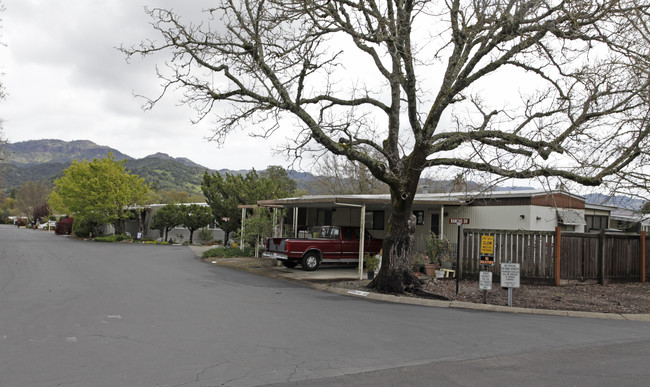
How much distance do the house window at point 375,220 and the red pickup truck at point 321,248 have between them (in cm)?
252

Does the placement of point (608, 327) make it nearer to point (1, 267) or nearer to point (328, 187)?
point (1, 267)

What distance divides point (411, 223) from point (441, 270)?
371cm

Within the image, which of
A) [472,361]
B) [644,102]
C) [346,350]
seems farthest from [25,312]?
[644,102]

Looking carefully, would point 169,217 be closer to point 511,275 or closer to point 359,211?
point 359,211

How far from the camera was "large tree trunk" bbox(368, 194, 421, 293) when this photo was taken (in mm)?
13305

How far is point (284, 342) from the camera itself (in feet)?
23.9

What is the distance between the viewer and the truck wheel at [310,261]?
62.3 feet

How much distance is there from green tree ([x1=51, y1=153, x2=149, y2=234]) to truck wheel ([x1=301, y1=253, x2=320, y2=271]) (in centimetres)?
2669

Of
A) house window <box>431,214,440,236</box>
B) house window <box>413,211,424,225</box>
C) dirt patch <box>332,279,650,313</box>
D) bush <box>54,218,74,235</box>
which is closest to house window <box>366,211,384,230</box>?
house window <box>413,211,424,225</box>

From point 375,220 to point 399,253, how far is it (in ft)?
32.9

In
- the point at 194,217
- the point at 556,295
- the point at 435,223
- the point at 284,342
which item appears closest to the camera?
the point at 284,342

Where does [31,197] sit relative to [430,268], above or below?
above

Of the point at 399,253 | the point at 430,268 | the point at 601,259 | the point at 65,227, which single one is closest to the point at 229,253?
the point at 430,268

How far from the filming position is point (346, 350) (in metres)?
6.91
